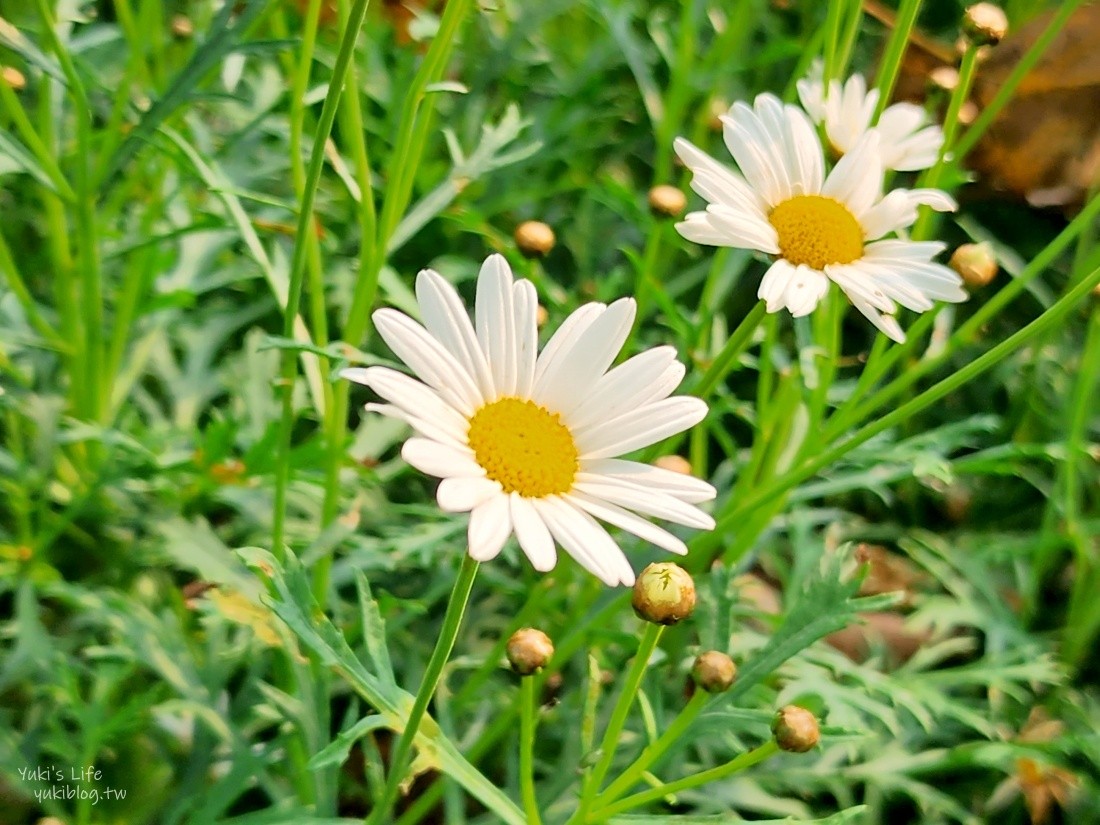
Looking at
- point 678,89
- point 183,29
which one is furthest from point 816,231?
point 183,29

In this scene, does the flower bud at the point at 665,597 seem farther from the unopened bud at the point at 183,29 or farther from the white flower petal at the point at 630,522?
the unopened bud at the point at 183,29

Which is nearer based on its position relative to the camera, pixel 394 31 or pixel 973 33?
pixel 973 33

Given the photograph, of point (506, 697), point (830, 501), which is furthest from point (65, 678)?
point (830, 501)

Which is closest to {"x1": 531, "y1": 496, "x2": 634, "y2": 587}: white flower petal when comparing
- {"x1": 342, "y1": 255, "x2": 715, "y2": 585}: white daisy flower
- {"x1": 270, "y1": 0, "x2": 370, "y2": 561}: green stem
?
{"x1": 342, "y1": 255, "x2": 715, "y2": 585}: white daisy flower

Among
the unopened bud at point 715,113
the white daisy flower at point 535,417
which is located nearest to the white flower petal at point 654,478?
the white daisy flower at point 535,417

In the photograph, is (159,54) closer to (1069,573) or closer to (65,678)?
(65,678)

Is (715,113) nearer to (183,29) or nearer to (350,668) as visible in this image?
(183,29)
